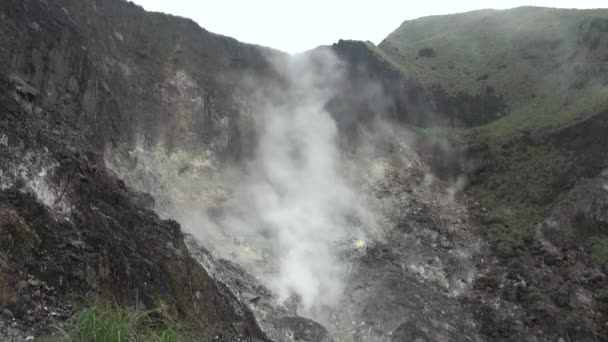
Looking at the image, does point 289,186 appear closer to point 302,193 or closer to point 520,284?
point 302,193

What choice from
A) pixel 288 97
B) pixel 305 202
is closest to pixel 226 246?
pixel 305 202

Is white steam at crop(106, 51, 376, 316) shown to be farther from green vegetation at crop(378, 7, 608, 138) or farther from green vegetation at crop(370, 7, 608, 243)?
→ green vegetation at crop(378, 7, 608, 138)

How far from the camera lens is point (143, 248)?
45.3 ft

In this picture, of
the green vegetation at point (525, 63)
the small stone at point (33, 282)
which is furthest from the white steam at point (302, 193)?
the small stone at point (33, 282)

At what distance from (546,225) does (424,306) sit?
891 cm

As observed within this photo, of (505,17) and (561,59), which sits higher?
(505,17)

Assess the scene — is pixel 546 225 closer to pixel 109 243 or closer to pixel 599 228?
pixel 599 228

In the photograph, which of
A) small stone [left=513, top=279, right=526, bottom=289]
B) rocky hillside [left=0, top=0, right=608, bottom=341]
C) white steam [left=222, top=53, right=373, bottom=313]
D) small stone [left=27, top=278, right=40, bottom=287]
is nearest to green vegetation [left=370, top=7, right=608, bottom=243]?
rocky hillside [left=0, top=0, right=608, bottom=341]

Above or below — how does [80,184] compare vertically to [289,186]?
below

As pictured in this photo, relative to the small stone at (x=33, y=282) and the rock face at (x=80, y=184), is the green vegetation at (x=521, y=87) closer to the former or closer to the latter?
the rock face at (x=80, y=184)

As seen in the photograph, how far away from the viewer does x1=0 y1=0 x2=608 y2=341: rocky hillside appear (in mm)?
12881

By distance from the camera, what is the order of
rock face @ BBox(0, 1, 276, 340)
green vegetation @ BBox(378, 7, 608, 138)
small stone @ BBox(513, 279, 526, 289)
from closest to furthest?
rock face @ BBox(0, 1, 276, 340) < small stone @ BBox(513, 279, 526, 289) < green vegetation @ BBox(378, 7, 608, 138)

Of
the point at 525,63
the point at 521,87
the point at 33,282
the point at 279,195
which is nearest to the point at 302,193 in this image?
the point at 279,195

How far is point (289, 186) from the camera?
27.3m
